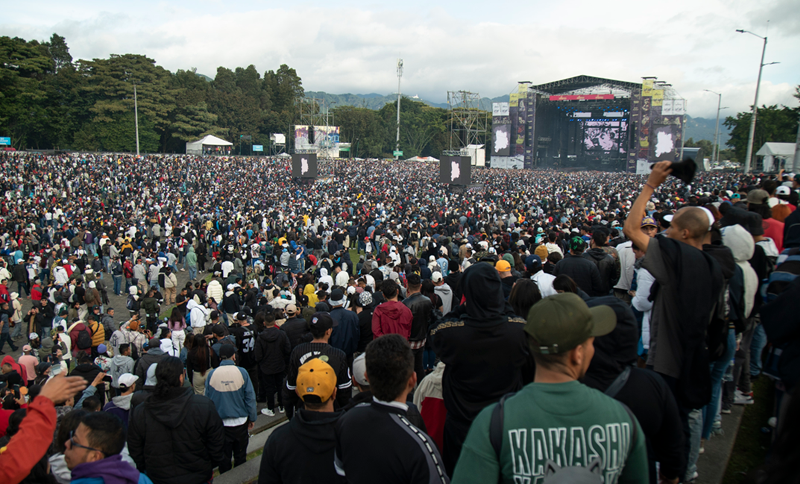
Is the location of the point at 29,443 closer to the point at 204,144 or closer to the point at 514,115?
the point at 204,144

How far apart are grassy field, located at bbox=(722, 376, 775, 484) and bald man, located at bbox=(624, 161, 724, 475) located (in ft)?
2.87

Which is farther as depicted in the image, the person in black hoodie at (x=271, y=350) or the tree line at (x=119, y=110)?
the tree line at (x=119, y=110)

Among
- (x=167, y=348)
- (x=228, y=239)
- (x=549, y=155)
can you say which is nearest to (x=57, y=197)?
(x=228, y=239)

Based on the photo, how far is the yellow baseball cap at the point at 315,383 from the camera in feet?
7.68

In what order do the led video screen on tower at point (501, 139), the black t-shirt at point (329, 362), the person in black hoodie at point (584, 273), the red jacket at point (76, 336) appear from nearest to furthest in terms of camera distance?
the black t-shirt at point (329, 362), the person in black hoodie at point (584, 273), the red jacket at point (76, 336), the led video screen on tower at point (501, 139)

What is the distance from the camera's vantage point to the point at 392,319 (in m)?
4.45

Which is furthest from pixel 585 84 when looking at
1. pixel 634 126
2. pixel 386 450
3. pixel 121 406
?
pixel 386 450

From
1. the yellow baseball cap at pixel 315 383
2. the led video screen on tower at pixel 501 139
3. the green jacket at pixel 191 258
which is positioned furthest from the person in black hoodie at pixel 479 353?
the led video screen on tower at pixel 501 139

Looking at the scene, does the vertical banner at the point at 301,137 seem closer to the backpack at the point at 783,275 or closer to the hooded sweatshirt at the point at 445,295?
the hooded sweatshirt at the point at 445,295

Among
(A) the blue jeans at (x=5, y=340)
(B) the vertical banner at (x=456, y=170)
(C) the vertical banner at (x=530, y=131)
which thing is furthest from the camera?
(C) the vertical banner at (x=530, y=131)

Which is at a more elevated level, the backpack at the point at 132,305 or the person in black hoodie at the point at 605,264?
the person in black hoodie at the point at 605,264

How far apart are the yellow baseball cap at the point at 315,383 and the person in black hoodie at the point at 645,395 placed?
1315 millimetres

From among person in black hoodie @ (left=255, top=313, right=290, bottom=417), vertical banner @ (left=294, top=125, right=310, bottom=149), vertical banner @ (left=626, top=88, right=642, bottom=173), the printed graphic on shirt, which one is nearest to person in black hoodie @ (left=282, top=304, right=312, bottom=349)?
person in black hoodie @ (left=255, top=313, right=290, bottom=417)

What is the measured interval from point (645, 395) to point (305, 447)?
5.12 ft
